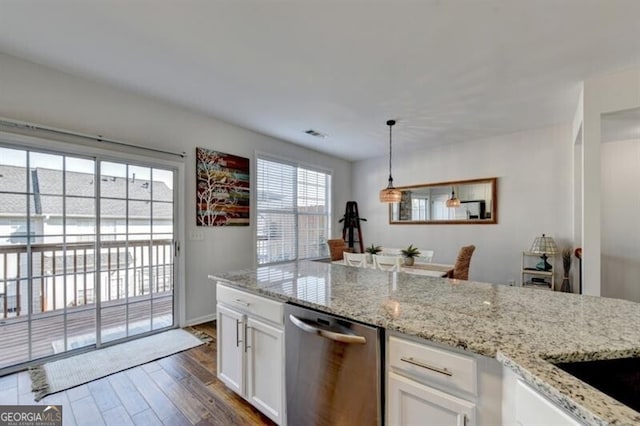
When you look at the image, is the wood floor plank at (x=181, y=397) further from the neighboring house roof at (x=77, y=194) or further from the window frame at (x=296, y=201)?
the window frame at (x=296, y=201)

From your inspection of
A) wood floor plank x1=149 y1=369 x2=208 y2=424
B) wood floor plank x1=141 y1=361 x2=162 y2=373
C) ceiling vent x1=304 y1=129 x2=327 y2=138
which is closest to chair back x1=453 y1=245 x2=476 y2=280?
ceiling vent x1=304 y1=129 x2=327 y2=138

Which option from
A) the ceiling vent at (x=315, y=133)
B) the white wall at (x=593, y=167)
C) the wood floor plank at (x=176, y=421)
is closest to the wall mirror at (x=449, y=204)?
the white wall at (x=593, y=167)

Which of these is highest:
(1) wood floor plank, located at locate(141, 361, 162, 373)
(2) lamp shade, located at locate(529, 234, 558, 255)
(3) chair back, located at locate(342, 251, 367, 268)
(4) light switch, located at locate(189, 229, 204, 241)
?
(4) light switch, located at locate(189, 229, 204, 241)

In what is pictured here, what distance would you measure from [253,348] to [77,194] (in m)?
2.37

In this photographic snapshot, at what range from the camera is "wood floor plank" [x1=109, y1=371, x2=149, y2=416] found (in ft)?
6.48

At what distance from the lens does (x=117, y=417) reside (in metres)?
1.88

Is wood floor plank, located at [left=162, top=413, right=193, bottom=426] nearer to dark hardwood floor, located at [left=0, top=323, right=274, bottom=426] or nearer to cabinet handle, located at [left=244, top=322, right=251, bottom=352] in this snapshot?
dark hardwood floor, located at [left=0, top=323, right=274, bottom=426]

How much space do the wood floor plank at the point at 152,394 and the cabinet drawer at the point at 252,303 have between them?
0.77 meters

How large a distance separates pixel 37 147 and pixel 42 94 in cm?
48

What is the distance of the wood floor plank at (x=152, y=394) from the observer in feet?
6.35

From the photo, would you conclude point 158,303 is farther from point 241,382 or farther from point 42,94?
point 42,94

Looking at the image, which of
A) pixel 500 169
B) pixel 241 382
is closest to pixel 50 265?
pixel 241 382

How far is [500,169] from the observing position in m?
4.52

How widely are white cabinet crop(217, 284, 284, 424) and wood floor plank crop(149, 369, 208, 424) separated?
0.22 meters
